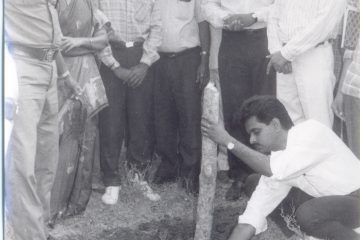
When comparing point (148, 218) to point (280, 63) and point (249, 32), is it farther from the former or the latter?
point (249, 32)

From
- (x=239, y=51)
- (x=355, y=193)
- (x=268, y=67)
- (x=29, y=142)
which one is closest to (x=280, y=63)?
(x=268, y=67)

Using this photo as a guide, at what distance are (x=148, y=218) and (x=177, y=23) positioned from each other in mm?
1493

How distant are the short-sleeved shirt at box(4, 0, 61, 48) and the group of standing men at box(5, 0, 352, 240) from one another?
1.23 feet

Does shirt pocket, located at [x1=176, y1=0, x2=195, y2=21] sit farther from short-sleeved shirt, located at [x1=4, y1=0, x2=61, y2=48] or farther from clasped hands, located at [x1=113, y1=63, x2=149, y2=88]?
short-sleeved shirt, located at [x1=4, y1=0, x2=61, y2=48]

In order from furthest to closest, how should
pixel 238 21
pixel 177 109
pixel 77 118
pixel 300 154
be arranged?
pixel 177 109, pixel 238 21, pixel 77 118, pixel 300 154

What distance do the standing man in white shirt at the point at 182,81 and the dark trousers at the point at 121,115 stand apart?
0.15m

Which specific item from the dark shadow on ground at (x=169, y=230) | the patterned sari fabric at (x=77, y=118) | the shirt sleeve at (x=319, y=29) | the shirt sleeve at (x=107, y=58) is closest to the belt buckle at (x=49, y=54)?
the patterned sari fabric at (x=77, y=118)

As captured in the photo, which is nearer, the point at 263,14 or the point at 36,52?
the point at 36,52

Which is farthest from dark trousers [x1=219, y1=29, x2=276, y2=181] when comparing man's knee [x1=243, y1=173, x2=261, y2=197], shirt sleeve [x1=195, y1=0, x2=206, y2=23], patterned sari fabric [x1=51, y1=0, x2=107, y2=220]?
patterned sari fabric [x1=51, y1=0, x2=107, y2=220]

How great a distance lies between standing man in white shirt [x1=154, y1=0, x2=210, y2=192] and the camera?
17.0 ft

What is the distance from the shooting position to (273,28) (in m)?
4.85

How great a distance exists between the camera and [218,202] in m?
5.12

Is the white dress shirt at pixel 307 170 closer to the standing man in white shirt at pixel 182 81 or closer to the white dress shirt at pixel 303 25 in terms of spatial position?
the white dress shirt at pixel 303 25

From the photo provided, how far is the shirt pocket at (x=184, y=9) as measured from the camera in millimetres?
5172
